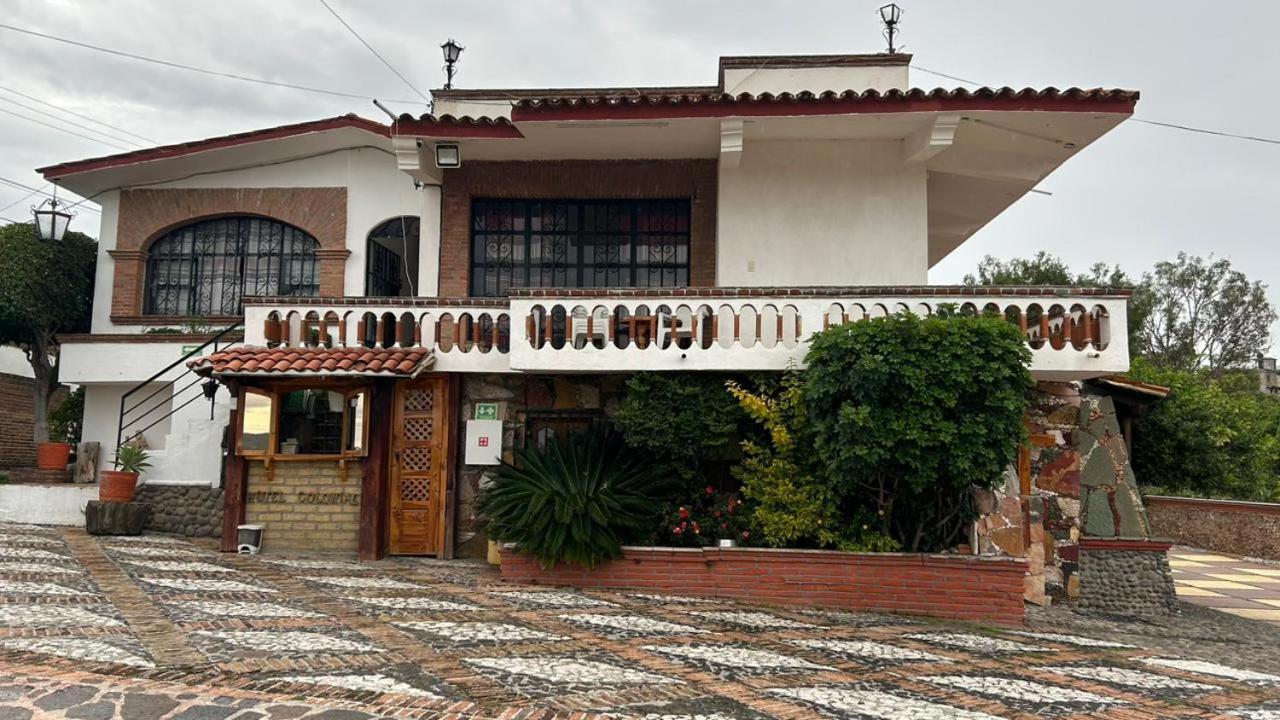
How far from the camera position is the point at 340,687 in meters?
4.74

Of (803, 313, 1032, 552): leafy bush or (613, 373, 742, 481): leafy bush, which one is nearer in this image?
(803, 313, 1032, 552): leafy bush

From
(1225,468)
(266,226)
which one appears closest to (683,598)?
(266,226)

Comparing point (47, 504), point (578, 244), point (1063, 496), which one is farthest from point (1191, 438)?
point (47, 504)

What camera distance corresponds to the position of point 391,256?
1444cm

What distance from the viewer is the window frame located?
9664 millimetres

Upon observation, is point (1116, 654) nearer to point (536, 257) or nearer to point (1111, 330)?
point (1111, 330)

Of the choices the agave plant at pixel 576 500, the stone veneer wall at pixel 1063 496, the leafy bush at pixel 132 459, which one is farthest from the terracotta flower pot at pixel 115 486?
the stone veneer wall at pixel 1063 496

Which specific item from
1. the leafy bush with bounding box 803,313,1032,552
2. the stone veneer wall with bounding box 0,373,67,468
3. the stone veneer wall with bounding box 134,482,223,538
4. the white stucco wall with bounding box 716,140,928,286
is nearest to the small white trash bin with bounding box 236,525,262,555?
the stone veneer wall with bounding box 134,482,223,538

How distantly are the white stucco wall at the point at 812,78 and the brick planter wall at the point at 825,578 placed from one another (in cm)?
721

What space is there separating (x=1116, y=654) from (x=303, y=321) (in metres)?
9.09

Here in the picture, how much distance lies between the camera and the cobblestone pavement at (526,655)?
4629 mm

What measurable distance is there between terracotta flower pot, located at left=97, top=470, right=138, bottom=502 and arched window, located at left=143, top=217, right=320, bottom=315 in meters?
3.89

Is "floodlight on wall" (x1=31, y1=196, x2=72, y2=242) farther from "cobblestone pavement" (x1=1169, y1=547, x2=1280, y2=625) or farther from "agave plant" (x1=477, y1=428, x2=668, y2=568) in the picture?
"cobblestone pavement" (x1=1169, y1=547, x2=1280, y2=625)

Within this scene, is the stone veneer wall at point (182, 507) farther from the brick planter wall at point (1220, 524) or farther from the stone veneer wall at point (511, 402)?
the brick planter wall at point (1220, 524)
